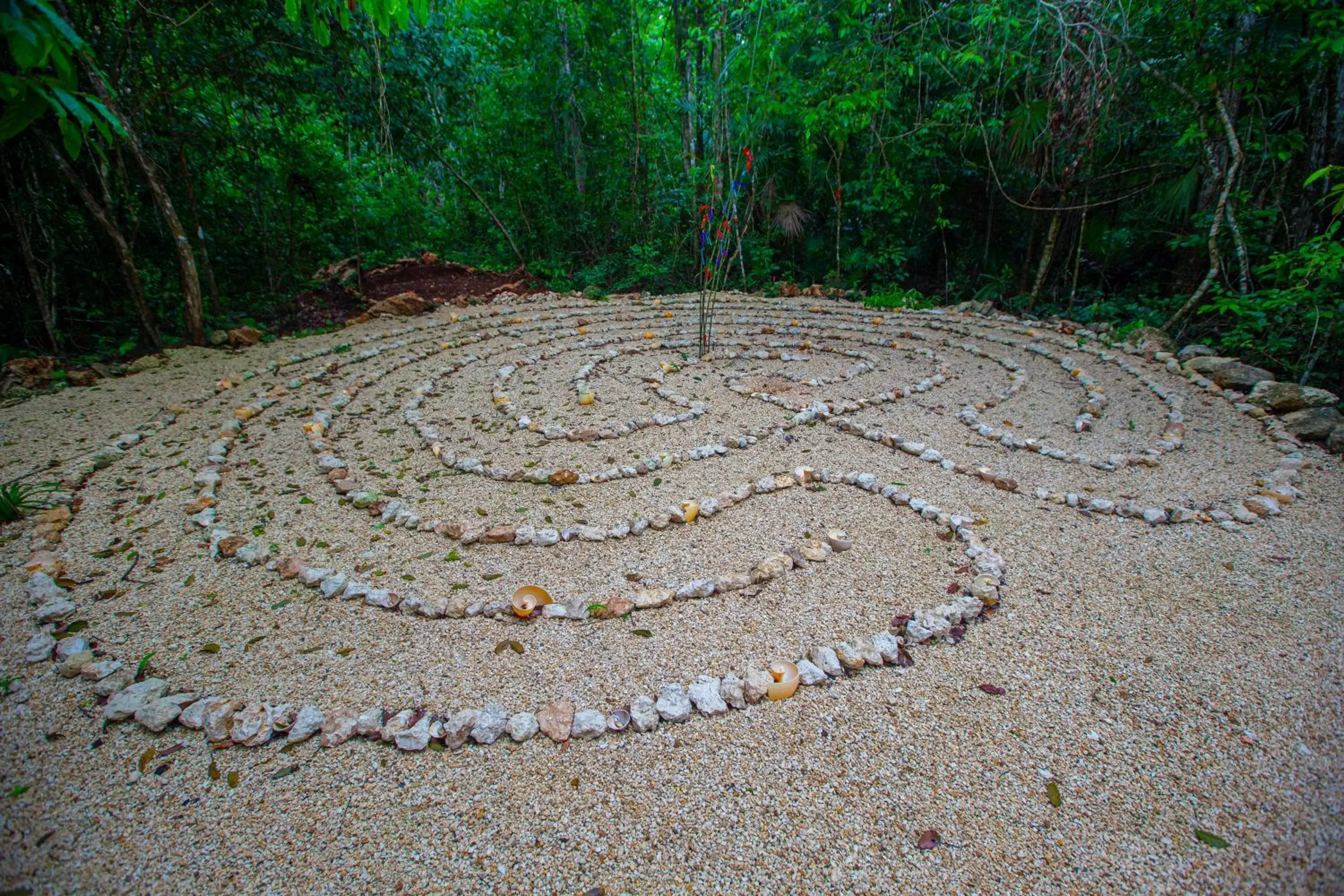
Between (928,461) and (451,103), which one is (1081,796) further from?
(451,103)

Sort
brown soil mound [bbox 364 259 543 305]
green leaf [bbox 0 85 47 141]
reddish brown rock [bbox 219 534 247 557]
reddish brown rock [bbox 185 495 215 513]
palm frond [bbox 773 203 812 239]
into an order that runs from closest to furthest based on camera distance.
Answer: green leaf [bbox 0 85 47 141] < reddish brown rock [bbox 219 534 247 557] < reddish brown rock [bbox 185 495 215 513] < brown soil mound [bbox 364 259 543 305] < palm frond [bbox 773 203 812 239]

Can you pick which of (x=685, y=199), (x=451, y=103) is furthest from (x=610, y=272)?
(x=451, y=103)

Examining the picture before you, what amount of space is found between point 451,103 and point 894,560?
10511 mm

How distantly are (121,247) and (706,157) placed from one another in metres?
8.58

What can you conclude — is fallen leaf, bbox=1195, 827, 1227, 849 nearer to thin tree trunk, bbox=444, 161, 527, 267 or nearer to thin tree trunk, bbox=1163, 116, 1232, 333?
thin tree trunk, bbox=1163, 116, 1232, 333

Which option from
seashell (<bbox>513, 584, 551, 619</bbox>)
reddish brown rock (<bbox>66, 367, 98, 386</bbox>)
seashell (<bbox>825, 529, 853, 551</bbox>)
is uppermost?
reddish brown rock (<bbox>66, 367, 98, 386</bbox>)

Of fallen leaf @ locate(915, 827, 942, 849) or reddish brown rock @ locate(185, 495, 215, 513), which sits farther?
reddish brown rock @ locate(185, 495, 215, 513)

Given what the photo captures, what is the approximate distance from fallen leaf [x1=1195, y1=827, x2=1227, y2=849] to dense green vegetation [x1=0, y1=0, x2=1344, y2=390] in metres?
3.74

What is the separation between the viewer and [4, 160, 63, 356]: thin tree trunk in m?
5.61

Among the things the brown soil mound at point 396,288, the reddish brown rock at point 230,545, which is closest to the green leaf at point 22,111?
the reddish brown rock at point 230,545

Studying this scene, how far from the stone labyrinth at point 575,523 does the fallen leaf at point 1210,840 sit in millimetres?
913

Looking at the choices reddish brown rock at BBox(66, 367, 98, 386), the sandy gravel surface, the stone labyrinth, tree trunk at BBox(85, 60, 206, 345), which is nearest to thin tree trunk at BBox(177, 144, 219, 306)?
tree trunk at BBox(85, 60, 206, 345)

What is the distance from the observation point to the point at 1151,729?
2189 mm

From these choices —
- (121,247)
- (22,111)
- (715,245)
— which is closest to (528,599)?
(22,111)
